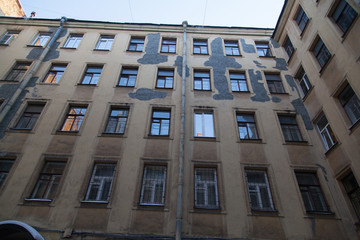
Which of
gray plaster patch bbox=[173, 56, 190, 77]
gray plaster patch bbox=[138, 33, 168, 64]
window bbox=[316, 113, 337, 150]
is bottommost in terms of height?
window bbox=[316, 113, 337, 150]

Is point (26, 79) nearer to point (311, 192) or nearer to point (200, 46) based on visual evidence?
point (200, 46)

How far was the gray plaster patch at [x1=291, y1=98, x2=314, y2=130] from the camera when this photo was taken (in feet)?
36.1

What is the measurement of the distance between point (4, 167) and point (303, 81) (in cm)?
1505

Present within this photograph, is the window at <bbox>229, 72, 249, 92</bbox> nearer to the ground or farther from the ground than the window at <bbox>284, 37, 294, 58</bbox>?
nearer to the ground

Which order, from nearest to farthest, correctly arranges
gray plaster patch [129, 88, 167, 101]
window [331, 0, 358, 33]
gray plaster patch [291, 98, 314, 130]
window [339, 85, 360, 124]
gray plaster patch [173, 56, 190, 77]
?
window [339, 85, 360, 124] < window [331, 0, 358, 33] < gray plaster patch [291, 98, 314, 130] < gray plaster patch [129, 88, 167, 101] < gray plaster patch [173, 56, 190, 77]

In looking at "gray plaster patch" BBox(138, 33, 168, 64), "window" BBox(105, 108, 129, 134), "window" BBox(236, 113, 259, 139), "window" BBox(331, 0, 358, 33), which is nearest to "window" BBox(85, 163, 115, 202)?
"window" BBox(105, 108, 129, 134)

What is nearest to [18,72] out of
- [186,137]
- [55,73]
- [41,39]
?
[55,73]

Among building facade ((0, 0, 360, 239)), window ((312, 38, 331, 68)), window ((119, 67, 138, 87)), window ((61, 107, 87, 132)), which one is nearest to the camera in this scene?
building facade ((0, 0, 360, 239))

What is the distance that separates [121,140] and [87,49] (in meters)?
7.69

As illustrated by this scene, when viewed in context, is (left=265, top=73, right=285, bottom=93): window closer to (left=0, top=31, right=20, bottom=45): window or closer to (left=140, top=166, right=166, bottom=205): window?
(left=140, top=166, right=166, bottom=205): window

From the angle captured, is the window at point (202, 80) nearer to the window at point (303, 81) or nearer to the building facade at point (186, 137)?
the building facade at point (186, 137)

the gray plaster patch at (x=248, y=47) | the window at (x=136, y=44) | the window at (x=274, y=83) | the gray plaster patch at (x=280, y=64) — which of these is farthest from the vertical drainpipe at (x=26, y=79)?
the gray plaster patch at (x=280, y=64)

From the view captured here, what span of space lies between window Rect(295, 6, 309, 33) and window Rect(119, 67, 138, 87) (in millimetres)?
9951

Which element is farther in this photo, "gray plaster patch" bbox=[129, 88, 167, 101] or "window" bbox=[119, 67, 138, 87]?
"window" bbox=[119, 67, 138, 87]
